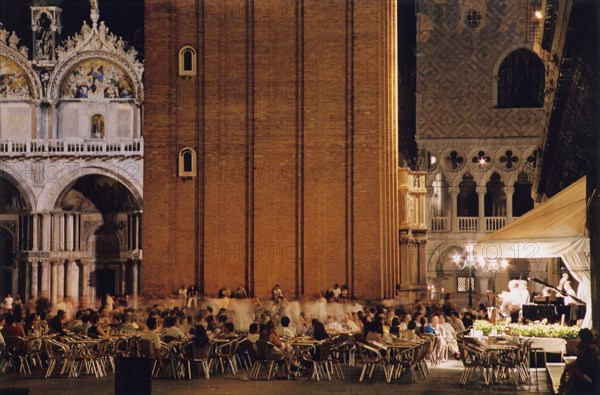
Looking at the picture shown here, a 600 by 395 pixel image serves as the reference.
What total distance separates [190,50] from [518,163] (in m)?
25.1

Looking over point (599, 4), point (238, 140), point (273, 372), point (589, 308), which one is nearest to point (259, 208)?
point (238, 140)

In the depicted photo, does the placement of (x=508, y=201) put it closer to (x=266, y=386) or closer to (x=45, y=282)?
(x=45, y=282)

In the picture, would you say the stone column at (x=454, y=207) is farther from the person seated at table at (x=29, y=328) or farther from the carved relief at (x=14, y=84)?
the person seated at table at (x=29, y=328)

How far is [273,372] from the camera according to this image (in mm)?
22469

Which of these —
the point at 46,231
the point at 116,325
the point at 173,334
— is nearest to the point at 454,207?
the point at 46,231

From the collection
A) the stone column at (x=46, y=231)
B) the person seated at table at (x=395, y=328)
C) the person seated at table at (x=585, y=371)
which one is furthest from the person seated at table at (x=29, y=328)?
the stone column at (x=46, y=231)

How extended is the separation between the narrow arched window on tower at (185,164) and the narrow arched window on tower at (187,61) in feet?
7.42

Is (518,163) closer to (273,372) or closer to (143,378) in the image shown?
(273,372)

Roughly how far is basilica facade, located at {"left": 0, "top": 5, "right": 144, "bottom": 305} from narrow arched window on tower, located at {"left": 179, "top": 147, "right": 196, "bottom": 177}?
21.7 meters

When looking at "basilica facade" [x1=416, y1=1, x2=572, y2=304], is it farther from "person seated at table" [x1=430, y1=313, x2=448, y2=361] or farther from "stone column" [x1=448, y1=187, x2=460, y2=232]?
"person seated at table" [x1=430, y1=313, x2=448, y2=361]

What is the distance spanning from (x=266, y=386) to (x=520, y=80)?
123ft

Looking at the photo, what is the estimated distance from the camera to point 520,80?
55344mm

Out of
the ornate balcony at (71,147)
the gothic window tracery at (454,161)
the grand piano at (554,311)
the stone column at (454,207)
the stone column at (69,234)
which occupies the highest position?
the ornate balcony at (71,147)

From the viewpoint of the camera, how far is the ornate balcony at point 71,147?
183 ft
